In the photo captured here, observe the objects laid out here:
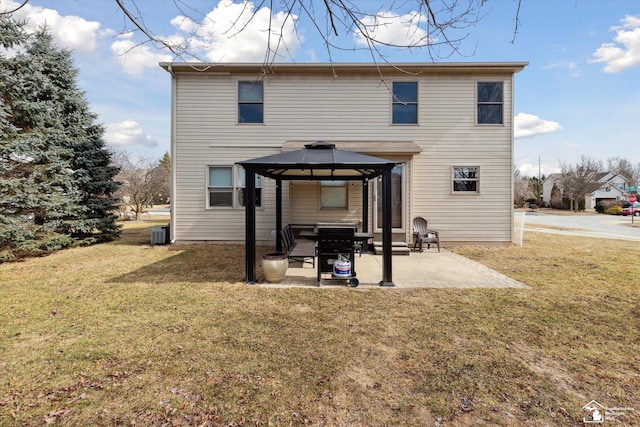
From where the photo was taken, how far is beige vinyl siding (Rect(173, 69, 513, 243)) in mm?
9953

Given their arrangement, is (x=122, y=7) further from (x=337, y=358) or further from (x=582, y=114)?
(x=582, y=114)

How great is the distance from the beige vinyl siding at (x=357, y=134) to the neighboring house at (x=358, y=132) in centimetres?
4

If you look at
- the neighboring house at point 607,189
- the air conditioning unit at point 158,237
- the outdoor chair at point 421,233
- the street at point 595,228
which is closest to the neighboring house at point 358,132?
the outdoor chair at point 421,233

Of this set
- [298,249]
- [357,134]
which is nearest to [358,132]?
[357,134]

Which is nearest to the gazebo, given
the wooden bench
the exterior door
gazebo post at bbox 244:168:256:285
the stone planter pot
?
gazebo post at bbox 244:168:256:285

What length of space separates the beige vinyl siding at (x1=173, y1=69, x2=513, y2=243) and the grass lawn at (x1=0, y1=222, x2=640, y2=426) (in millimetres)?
4545

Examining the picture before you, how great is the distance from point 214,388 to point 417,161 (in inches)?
370

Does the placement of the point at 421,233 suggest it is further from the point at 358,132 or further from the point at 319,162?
the point at 319,162

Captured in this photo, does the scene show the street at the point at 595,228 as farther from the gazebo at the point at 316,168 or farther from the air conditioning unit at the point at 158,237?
the air conditioning unit at the point at 158,237

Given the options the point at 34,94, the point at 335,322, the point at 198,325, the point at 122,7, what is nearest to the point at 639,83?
the point at 335,322

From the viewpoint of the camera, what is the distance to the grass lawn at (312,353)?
7.63 feet

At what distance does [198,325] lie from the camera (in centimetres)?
386

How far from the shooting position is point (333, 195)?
10.1 metres

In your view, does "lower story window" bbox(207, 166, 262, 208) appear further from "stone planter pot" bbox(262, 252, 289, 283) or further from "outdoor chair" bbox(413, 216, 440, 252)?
"outdoor chair" bbox(413, 216, 440, 252)
